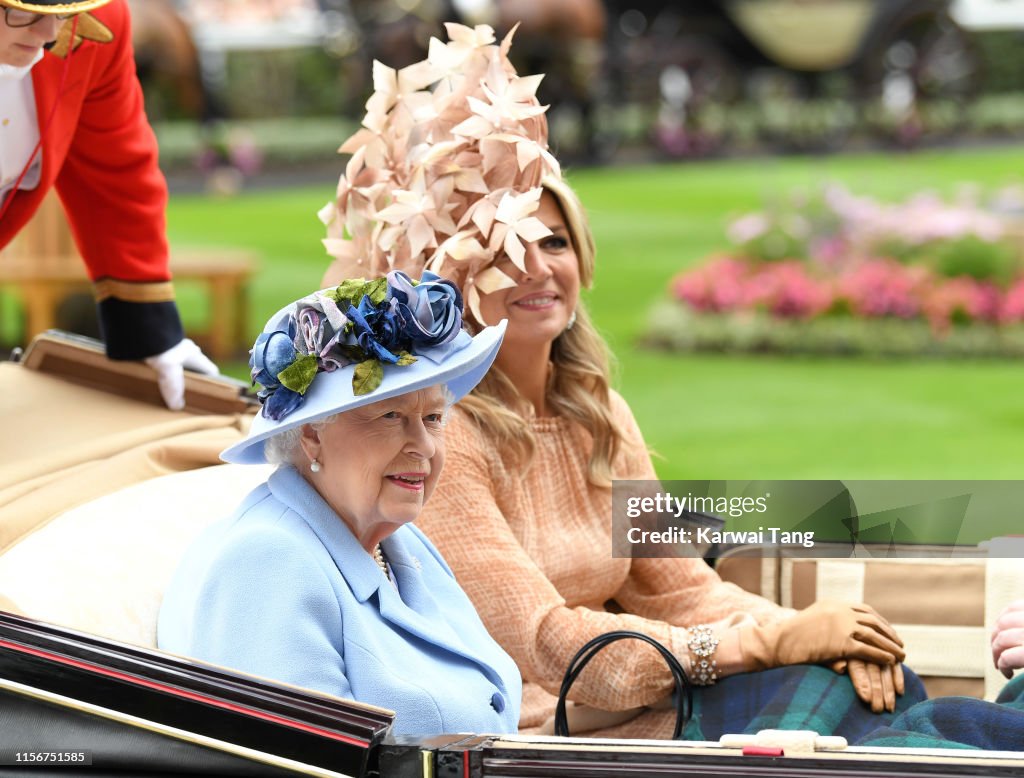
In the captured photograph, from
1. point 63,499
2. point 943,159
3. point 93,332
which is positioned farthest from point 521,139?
point 943,159

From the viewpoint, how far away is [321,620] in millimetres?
2029

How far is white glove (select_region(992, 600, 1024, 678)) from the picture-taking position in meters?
2.41

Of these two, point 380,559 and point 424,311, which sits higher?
point 424,311

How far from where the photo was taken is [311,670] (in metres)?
1.99

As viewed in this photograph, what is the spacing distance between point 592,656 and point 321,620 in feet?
2.12

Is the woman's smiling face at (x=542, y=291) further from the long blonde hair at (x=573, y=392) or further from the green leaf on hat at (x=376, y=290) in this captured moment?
the green leaf on hat at (x=376, y=290)

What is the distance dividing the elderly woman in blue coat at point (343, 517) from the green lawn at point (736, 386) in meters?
1.41

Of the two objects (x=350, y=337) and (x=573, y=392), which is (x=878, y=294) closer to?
(x=573, y=392)

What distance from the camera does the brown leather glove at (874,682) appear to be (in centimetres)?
251

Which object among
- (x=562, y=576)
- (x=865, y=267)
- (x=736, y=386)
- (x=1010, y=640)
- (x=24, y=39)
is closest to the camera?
(x=1010, y=640)

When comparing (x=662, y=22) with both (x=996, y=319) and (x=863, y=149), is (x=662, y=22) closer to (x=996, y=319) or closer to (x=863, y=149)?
(x=863, y=149)

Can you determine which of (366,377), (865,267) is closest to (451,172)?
(366,377)

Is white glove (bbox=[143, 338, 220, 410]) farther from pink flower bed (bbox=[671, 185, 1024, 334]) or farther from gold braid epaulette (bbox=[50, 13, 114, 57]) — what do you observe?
pink flower bed (bbox=[671, 185, 1024, 334])

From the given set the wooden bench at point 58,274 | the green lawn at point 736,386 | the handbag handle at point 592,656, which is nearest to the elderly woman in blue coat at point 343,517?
the handbag handle at point 592,656
